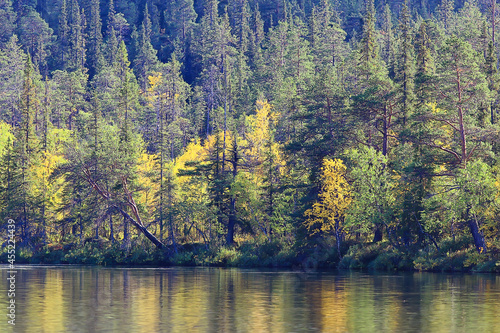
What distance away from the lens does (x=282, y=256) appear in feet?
186

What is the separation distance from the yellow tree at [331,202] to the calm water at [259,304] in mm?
11258

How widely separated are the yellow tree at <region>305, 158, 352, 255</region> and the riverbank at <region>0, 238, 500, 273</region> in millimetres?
1572

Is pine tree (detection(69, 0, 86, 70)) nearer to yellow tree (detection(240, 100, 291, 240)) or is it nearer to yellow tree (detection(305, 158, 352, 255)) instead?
yellow tree (detection(240, 100, 291, 240))

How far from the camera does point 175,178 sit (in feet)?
218

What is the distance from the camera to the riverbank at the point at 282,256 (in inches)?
1812

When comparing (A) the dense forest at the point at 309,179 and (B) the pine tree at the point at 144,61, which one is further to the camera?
(B) the pine tree at the point at 144,61

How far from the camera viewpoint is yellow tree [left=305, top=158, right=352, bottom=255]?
174ft

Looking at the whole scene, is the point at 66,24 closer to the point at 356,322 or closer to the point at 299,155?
the point at 299,155

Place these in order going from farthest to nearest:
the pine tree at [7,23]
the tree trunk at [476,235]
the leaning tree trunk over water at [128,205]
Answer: the pine tree at [7,23] → the leaning tree trunk over water at [128,205] → the tree trunk at [476,235]

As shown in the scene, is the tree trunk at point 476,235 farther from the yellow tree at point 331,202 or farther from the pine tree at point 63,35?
the pine tree at point 63,35

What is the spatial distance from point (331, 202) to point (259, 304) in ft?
86.3

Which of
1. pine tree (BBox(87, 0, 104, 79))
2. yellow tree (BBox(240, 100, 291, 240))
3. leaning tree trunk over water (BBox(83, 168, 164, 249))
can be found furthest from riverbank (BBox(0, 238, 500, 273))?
pine tree (BBox(87, 0, 104, 79))

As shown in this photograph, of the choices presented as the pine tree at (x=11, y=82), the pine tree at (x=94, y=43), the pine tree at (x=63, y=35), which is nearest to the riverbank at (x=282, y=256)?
the pine tree at (x=11, y=82)

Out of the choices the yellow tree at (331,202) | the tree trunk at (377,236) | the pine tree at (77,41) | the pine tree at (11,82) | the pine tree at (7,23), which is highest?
the pine tree at (7,23)
